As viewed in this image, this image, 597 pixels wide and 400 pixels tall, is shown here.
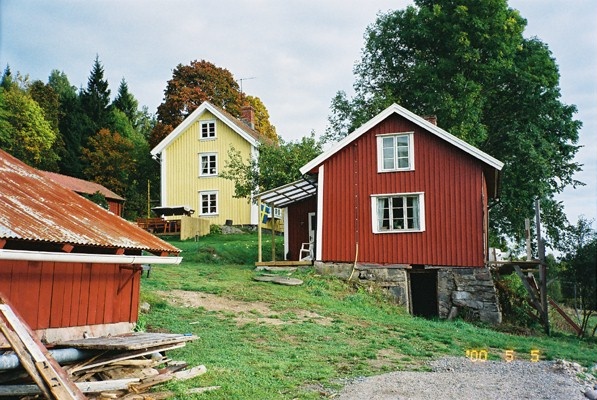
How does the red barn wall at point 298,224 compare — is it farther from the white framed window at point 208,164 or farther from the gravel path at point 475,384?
the gravel path at point 475,384

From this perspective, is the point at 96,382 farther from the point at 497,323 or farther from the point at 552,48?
the point at 552,48

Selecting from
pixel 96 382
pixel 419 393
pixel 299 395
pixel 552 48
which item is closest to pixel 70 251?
pixel 96 382

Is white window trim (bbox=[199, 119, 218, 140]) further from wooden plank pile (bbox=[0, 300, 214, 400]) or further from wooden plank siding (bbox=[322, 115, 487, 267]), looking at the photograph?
wooden plank pile (bbox=[0, 300, 214, 400])

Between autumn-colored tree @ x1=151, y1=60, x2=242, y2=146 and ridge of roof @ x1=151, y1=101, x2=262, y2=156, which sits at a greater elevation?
autumn-colored tree @ x1=151, y1=60, x2=242, y2=146

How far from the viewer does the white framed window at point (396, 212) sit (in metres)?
20.0

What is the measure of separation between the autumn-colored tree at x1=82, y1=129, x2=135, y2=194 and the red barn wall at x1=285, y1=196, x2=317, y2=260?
20934 mm

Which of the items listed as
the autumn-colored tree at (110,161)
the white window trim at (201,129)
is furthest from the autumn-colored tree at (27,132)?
the white window trim at (201,129)

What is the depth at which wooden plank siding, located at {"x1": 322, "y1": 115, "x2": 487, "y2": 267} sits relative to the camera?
19.4m

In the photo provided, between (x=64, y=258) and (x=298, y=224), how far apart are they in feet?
57.4

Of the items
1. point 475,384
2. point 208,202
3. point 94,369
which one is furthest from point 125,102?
point 475,384

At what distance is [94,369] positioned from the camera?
301 inches

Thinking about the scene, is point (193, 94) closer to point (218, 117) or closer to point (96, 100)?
point (96, 100)

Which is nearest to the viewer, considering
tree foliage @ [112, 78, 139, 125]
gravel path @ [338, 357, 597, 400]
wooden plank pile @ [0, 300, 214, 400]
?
wooden plank pile @ [0, 300, 214, 400]

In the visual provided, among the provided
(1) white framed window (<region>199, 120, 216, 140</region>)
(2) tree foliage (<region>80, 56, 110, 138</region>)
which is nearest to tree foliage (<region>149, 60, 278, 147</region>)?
(2) tree foliage (<region>80, 56, 110, 138</region>)
